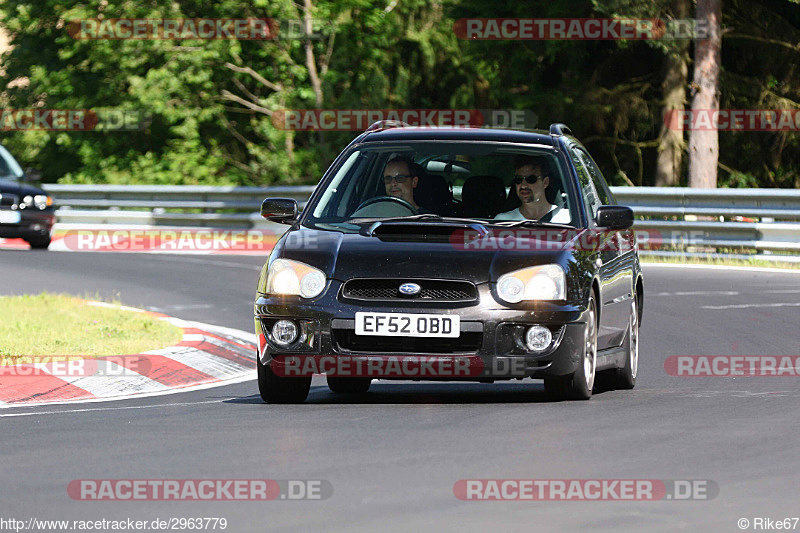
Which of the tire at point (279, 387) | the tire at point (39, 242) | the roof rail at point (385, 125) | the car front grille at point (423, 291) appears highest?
the roof rail at point (385, 125)

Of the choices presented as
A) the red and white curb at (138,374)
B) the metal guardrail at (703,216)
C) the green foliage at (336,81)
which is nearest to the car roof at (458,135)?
the red and white curb at (138,374)

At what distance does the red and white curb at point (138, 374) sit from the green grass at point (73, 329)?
0.33m

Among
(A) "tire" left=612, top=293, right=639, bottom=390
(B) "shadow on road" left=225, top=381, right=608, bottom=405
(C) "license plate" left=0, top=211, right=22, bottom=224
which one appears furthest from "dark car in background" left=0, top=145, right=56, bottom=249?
(A) "tire" left=612, top=293, right=639, bottom=390

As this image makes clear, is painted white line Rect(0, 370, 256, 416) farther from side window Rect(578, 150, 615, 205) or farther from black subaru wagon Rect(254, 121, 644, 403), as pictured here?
side window Rect(578, 150, 615, 205)

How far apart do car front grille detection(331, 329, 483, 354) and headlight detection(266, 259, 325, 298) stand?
10.3 inches

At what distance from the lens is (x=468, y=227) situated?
948cm

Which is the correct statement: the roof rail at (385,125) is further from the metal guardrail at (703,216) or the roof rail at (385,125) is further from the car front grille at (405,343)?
the metal guardrail at (703,216)

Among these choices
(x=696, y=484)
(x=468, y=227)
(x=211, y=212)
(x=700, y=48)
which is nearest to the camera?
(x=696, y=484)

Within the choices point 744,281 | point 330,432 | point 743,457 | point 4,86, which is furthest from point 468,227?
point 4,86

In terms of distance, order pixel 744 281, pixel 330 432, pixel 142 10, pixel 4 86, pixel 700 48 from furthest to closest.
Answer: pixel 4 86 → pixel 142 10 → pixel 700 48 → pixel 744 281 → pixel 330 432

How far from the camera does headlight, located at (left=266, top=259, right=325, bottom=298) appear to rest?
907 centimetres

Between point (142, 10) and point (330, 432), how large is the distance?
28.0 m

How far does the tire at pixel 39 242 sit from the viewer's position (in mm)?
26078

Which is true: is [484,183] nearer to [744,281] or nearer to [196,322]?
[196,322]
